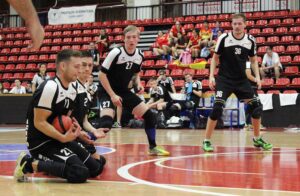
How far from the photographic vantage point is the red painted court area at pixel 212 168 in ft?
15.8

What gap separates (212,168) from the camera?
577 cm

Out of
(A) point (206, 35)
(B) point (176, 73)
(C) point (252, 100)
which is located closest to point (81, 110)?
(C) point (252, 100)

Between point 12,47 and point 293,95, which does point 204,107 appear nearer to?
point 293,95

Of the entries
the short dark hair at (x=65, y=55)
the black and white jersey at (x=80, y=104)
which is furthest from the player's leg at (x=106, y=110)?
the short dark hair at (x=65, y=55)

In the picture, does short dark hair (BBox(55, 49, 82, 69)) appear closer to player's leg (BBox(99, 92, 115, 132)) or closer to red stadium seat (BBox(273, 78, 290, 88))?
player's leg (BBox(99, 92, 115, 132))

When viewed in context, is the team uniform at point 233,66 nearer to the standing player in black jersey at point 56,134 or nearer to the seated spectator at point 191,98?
the standing player in black jersey at point 56,134

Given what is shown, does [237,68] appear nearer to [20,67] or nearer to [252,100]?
[252,100]

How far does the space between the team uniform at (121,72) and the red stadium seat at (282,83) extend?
8.81 m

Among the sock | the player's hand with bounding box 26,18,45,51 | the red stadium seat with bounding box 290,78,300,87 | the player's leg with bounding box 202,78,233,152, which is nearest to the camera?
the player's hand with bounding box 26,18,45,51

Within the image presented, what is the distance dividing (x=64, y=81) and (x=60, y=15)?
19.6 metres

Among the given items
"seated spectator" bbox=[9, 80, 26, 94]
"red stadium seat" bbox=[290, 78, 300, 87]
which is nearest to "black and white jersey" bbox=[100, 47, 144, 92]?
"red stadium seat" bbox=[290, 78, 300, 87]

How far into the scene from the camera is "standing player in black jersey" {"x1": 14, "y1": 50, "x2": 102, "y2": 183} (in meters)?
4.73

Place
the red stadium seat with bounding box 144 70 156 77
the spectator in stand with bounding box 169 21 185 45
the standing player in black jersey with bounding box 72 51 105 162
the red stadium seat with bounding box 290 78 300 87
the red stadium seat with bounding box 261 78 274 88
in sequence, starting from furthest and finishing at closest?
the spectator in stand with bounding box 169 21 185 45 < the red stadium seat with bounding box 144 70 156 77 < the red stadium seat with bounding box 261 78 274 88 < the red stadium seat with bounding box 290 78 300 87 < the standing player in black jersey with bounding box 72 51 105 162

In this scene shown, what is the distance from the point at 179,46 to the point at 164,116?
11.9 feet
